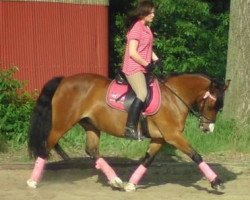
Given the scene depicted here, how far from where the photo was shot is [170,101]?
9352 mm

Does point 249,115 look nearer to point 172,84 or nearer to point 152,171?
point 152,171

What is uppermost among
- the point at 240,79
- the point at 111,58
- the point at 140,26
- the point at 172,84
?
the point at 140,26

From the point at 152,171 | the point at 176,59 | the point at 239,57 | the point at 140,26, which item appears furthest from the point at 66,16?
the point at 140,26

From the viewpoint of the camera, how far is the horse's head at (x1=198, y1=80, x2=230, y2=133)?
9352 millimetres

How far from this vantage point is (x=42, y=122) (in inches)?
380

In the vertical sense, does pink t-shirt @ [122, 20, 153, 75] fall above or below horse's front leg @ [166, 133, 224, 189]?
above

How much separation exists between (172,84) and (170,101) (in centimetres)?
28

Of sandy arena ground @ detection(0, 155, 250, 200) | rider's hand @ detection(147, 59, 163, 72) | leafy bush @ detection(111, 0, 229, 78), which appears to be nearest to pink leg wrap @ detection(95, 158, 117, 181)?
sandy arena ground @ detection(0, 155, 250, 200)

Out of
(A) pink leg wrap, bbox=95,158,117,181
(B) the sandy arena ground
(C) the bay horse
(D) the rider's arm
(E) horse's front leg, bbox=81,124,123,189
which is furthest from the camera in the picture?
(E) horse's front leg, bbox=81,124,123,189

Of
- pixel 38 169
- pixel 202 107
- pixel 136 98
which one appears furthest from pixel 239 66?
pixel 38 169

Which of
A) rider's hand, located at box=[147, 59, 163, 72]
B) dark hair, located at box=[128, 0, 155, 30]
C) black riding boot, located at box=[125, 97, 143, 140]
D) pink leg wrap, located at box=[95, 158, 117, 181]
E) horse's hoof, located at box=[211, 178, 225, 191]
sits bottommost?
pink leg wrap, located at box=[95, 158, 117, 181]

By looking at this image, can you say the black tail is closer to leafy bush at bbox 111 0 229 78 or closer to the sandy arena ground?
the sandy arena ground

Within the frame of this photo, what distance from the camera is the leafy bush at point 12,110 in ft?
40.7

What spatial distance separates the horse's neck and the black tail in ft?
5.19
